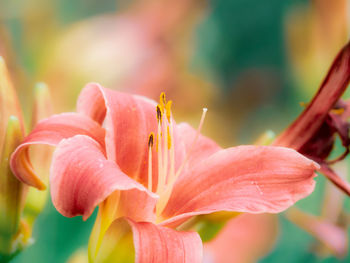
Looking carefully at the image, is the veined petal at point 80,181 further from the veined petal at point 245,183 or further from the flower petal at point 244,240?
the flower petal at point 244,240

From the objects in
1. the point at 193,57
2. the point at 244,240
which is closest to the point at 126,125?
the point at 244,240

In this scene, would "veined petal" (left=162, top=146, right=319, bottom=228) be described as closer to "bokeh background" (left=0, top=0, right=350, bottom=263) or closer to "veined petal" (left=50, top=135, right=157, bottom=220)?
"veined petal" (left=50, top=135, right=157, bottom=220)

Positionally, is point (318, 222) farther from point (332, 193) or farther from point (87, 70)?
point (87, 70)

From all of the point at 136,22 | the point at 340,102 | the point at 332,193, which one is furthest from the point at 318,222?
the point at 136,22

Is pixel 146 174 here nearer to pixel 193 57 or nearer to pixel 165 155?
pixel 165 155

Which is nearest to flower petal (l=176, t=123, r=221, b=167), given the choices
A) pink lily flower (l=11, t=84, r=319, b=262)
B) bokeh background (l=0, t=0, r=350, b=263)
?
pink lily flower (l=11, t=84, r=319, b=262)

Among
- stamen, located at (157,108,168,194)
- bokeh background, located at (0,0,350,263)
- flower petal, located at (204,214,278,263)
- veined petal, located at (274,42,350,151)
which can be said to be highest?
veined petal, located at (274,42,350,151)

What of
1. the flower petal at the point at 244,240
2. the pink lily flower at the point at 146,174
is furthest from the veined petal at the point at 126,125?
the flower petal at the point at 244,240
